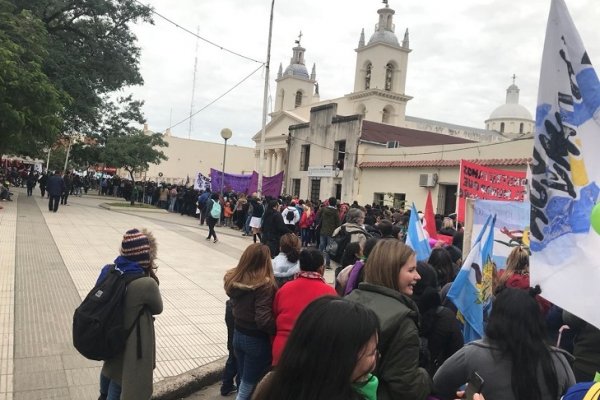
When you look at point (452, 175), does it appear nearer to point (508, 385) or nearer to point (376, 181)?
point (376, 181)

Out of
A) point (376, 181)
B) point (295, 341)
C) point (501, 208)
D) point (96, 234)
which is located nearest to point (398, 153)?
point (376, 181)

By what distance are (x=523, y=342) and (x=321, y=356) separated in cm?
134

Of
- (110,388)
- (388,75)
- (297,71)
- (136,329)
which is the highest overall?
(297,71)

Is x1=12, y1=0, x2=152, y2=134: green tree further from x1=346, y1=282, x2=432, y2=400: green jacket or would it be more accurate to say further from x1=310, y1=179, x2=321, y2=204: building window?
x1=346, y1=282, x2=432, y2=400: green jacket

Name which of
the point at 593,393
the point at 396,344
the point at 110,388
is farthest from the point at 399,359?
the point at 110,388

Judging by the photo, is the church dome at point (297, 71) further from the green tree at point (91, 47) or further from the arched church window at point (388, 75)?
the green tree at point (91, 47)

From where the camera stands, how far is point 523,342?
2.43 m

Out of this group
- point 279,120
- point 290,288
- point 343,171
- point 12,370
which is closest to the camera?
point 290,288

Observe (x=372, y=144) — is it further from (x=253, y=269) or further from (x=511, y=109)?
(x=511, y=109)

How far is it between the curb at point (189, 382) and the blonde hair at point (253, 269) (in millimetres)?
1214

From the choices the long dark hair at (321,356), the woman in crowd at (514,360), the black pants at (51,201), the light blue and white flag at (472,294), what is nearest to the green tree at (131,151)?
the black pants at (51,201)

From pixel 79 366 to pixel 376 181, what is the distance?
79.8ft

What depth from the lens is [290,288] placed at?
146 inches

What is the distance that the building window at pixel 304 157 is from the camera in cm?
3569
